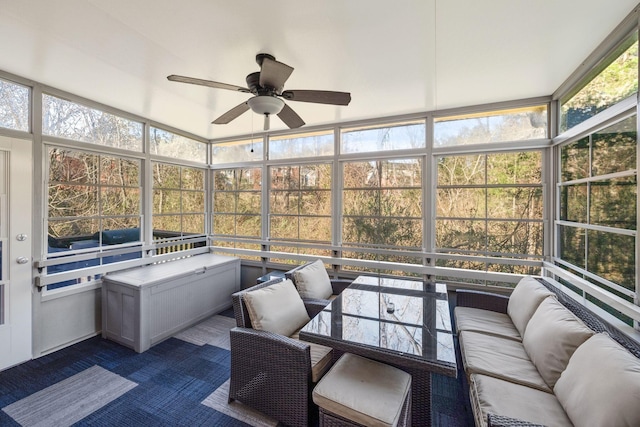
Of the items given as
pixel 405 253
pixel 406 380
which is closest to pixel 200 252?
pixel 405 253

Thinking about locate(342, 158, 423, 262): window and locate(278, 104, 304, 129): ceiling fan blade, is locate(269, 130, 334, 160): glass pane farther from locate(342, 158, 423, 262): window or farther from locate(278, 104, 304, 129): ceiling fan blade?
locate(278, 104, 304, 129): ceiling fan blade

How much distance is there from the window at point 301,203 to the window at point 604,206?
269 centimetres

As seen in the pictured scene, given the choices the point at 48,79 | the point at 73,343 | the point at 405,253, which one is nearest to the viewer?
the point at 48,79

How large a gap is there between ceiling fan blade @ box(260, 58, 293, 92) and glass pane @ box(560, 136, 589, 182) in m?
2.69

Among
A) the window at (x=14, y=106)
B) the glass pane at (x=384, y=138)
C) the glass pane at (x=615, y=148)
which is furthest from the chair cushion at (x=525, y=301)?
the window at (x=14, y=106)

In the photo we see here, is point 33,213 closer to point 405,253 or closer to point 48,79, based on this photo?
point 48,79

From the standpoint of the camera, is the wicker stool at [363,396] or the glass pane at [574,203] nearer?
the wicker stool at [363,396]

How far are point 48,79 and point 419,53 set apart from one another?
3.47 metres

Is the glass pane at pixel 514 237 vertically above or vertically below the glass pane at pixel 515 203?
below

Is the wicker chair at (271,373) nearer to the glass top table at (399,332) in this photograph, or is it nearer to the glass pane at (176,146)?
the glass top table at (399,332)

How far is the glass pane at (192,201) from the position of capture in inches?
172

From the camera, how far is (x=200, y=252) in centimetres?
458

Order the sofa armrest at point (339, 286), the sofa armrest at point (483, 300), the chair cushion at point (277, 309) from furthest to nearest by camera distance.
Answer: the sofa armrest at point (339, 286) < the sofa armrest at point (483, 300) < the chair cushion at point (277, 309)

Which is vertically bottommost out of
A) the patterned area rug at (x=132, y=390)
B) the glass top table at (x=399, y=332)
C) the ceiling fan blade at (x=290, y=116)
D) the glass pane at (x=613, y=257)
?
the patterned area rug at (x=132, y=390)
